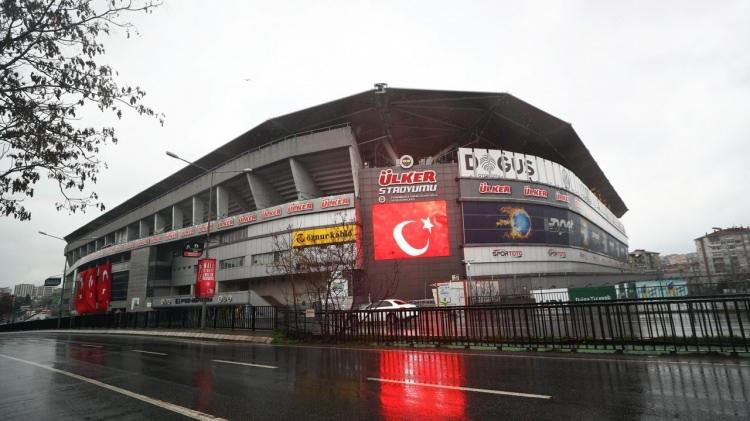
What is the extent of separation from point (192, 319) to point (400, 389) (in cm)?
2275

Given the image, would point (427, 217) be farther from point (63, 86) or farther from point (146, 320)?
point (63, 86)

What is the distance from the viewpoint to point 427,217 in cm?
3816

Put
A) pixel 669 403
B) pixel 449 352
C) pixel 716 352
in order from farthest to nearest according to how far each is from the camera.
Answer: pixel 449 352 < pixel 716 352 < pixel 669 403

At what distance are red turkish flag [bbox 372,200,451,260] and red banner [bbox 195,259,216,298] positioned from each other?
18815 mm

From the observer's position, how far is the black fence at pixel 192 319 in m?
19.7

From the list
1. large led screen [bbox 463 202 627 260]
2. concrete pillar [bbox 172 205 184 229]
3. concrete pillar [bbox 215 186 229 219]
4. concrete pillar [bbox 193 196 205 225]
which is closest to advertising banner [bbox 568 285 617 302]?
large led screen [bbox 463 202 627 260]

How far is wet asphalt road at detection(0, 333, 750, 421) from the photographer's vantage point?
16.4ft

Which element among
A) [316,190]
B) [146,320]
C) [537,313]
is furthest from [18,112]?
[316,190]

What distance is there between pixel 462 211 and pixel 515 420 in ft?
114

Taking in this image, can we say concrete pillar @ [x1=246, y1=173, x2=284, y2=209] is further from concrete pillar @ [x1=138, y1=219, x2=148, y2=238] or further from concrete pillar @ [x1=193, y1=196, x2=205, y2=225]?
concrete pillar @ [x1=138, y1=219, x2=148, y2=238]

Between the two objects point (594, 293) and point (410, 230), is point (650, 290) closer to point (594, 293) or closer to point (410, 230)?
point (594, 293)

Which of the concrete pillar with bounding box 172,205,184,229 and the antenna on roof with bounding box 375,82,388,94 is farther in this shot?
the concrete pillar with bounding box 172,205,184,229

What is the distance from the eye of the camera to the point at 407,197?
3903cm

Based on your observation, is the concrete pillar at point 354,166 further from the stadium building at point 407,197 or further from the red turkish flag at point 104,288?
the red turkish flag at point 104,288
